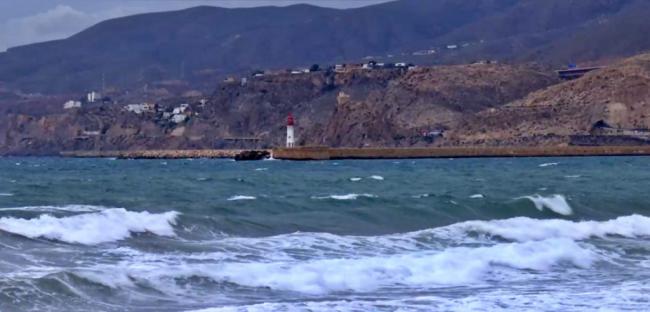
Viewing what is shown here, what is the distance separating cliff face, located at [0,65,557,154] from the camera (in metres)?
121

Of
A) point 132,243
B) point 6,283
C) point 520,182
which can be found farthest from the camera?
point 520,182

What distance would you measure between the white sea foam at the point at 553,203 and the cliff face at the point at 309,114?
7767cm

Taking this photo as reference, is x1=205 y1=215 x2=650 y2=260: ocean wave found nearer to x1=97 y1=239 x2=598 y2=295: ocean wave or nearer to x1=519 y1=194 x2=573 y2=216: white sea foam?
x1=97 y1=239 x2=598 y2=295: ocean wave

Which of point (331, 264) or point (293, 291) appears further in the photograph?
point (331, 264)

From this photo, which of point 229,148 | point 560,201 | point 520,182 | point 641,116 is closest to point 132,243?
point 560,201

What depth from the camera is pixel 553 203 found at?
112 feet

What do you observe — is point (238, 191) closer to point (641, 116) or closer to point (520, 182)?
point (520, 182)

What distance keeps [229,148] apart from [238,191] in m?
100.0

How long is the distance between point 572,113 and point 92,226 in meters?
91.1

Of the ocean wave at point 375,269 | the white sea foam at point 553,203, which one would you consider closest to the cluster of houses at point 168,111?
the white sea foam at point 553,203

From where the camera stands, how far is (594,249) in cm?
2427

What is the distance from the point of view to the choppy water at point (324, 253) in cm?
1758

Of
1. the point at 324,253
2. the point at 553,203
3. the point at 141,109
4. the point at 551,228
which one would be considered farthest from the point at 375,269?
the point at 141,109

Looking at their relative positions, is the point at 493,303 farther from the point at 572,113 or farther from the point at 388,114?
the point at 388,114
